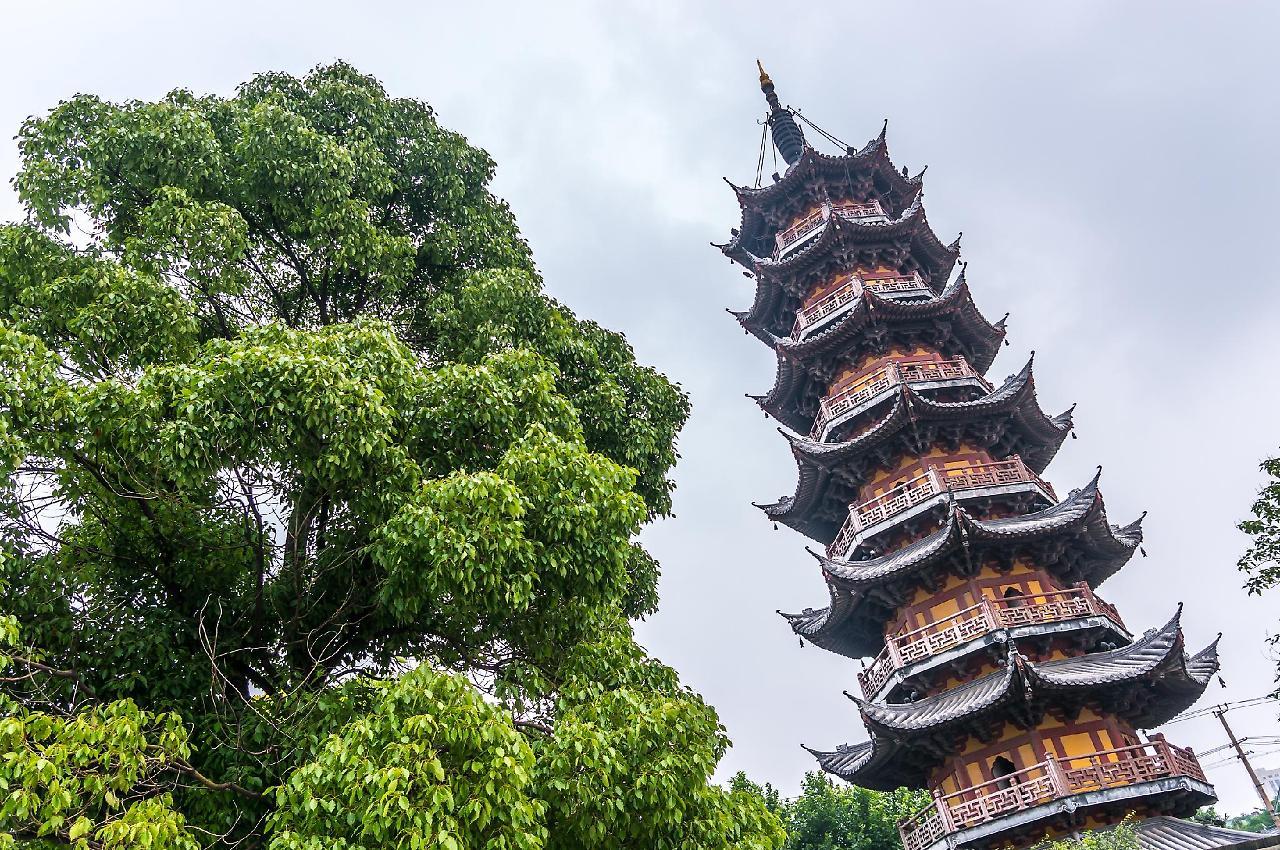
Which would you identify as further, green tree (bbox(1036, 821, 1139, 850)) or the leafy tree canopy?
the leafy tree canopy

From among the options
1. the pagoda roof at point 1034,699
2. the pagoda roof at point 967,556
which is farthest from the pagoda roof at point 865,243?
the pagoda roof at point 1034,699

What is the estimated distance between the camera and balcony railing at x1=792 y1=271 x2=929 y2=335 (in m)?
26.1

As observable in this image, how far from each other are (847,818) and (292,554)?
27831mm

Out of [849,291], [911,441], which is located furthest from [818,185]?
[911,441]

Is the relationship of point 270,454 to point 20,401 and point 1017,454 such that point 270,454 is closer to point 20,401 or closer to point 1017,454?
point 20,401

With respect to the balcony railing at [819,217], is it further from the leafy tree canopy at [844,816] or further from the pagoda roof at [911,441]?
the leafy tree canopy at [844,816]

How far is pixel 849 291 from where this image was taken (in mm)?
26297

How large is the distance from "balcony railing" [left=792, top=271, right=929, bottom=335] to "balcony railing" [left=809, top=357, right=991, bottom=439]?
8.34ft

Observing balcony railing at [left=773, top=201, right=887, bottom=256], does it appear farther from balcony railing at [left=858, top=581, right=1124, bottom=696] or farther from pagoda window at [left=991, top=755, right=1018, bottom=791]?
pagoda window at [left=991, top=755, right=1018, bottom=791]

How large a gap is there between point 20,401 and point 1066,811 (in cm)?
1755

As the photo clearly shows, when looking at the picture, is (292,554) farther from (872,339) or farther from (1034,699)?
(872,339)

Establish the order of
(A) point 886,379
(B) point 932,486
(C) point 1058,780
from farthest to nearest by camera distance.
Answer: (A) point 886,379 < (B) point 932,486 < (C) point 1058,780

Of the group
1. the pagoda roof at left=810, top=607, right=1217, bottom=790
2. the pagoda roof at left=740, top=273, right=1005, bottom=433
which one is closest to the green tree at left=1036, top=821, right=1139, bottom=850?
the pagoda roof at left=810, top=607, right=1217, bottom=790

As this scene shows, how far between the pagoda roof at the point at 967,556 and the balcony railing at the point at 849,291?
26.3 feet
